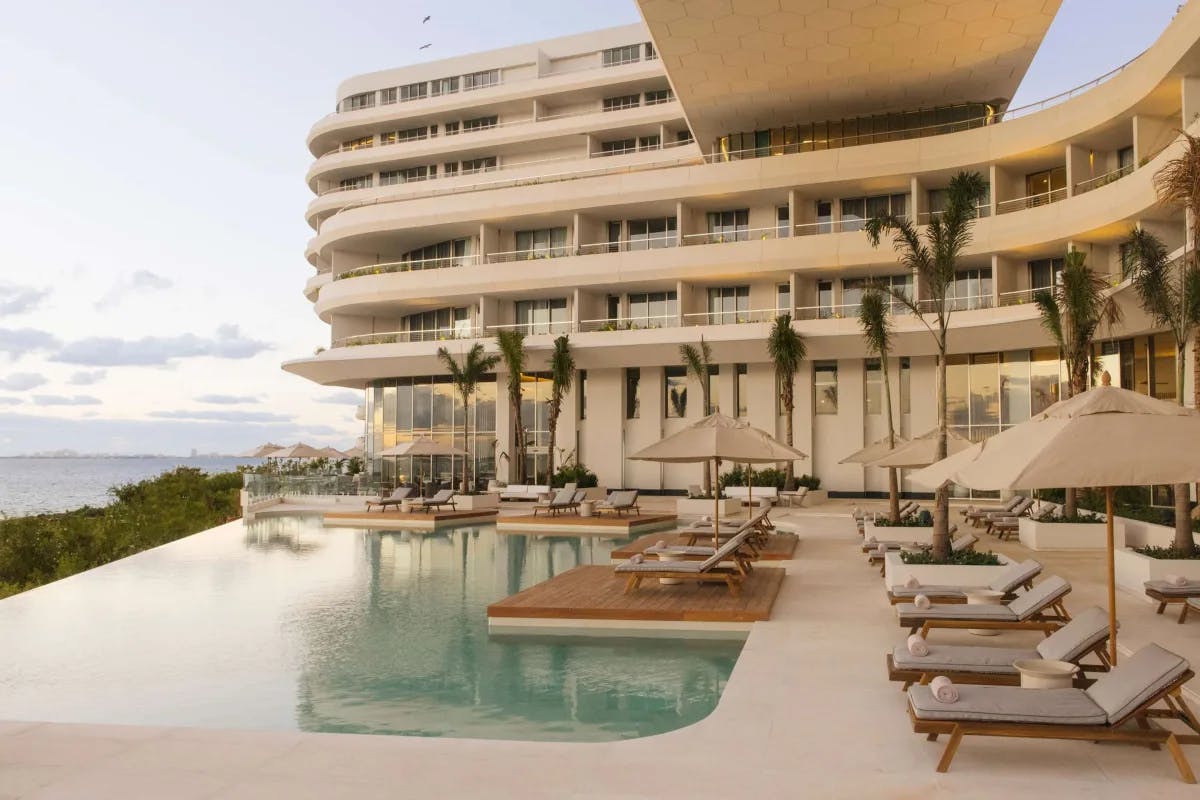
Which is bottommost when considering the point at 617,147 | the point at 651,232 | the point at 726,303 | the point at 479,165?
the point at 726,303

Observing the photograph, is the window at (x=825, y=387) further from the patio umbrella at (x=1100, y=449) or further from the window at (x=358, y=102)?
the window at (x=358, y=102)

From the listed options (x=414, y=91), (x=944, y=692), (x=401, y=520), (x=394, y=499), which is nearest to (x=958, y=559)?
(x=944, y=692)

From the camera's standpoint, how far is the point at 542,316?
1513 inches

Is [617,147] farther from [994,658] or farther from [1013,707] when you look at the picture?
[1013,707]

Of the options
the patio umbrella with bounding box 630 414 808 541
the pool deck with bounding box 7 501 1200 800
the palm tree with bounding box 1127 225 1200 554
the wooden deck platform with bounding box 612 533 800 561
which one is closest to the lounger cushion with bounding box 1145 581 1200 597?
the palm tree with bounding box 1127 225 1200 554

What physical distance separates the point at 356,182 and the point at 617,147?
580 inches

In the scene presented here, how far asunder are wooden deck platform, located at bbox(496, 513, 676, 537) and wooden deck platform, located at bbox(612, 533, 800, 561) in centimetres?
293

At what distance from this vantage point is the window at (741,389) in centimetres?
3531

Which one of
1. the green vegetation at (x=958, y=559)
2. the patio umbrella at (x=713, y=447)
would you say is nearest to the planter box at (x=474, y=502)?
the patio umbrella at (x=713, y=447)

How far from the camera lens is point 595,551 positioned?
1905cm

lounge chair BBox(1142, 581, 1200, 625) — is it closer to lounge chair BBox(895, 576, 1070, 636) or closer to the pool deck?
lounge chair BBox(895, 576, 1070, 636)

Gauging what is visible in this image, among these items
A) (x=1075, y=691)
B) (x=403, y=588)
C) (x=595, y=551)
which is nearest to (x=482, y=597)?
(x=403, y=588)

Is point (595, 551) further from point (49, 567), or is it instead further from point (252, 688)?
point (49, 567)

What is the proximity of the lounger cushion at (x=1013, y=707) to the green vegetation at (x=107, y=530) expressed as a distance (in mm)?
19575
